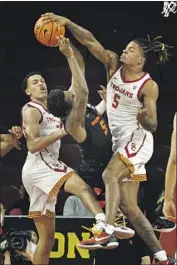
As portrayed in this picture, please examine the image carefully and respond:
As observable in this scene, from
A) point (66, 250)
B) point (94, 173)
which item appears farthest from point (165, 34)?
point (66, 250)

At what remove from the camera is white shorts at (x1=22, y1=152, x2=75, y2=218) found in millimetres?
3398

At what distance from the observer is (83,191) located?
3.38 metres

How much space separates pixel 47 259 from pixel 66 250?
12cm

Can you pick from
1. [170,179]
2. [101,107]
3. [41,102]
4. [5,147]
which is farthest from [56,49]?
[170,179]

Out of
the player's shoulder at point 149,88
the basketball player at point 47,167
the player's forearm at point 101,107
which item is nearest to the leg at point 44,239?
the basketball player at point 47,167

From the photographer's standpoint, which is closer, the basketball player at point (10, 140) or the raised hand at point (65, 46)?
the raised hand at point (65, 46)

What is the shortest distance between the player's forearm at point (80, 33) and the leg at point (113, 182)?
662 mm

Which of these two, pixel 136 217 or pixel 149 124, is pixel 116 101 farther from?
pixel 136 217

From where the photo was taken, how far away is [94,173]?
135 inches

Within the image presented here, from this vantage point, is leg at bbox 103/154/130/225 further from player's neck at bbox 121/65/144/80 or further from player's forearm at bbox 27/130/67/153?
player's neck at bbox 121/65/144/80

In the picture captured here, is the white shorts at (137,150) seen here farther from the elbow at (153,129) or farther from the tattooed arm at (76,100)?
the tattooed arm at (76,100)

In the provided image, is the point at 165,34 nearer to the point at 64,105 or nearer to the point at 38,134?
the point at 64,105

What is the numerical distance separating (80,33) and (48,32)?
20 centimetres

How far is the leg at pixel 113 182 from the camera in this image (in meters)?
3.33
